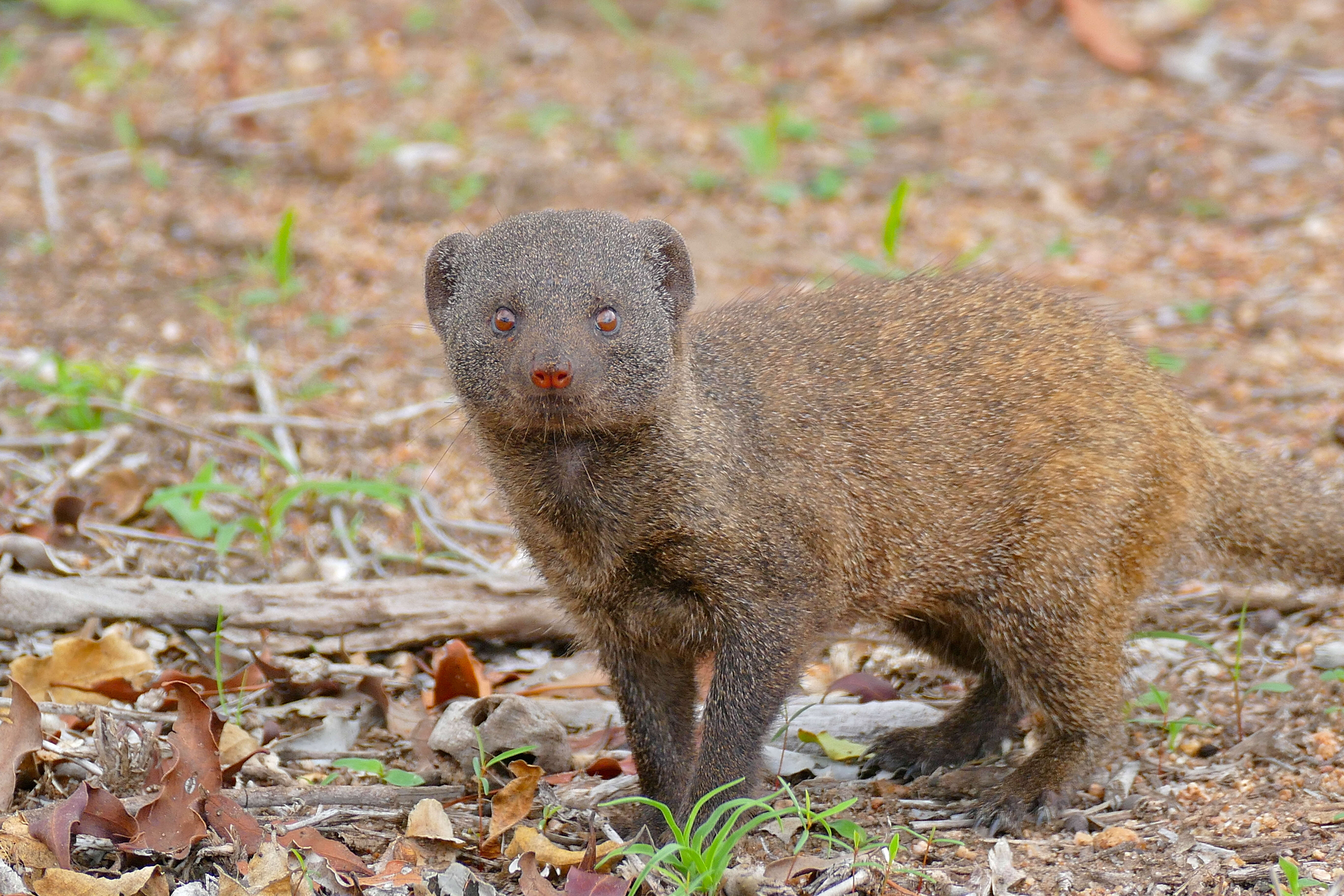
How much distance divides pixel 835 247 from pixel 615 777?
3868 mm

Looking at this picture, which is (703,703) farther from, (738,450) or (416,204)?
(416,204)

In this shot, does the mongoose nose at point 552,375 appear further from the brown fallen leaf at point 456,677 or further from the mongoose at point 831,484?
the brown fallen leaf at point 456,677

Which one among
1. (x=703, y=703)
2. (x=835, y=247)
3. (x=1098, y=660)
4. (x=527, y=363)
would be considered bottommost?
(x=703, y=703)

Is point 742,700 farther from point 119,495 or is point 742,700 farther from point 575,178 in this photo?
point 575,178

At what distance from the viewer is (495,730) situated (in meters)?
3.97

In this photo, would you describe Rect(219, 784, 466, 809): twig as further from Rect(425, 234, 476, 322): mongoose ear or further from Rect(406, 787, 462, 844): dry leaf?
Rect(425, 234, 476, 322): mongoose ear

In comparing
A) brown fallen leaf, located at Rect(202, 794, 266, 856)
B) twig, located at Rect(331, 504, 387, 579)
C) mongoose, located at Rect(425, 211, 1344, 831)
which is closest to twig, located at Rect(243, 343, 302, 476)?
twig, located at Rect(331, 504, 387, 579)

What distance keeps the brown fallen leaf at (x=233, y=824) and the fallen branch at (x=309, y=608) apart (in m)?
1.06

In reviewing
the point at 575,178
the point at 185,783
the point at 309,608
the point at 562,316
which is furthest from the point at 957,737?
the point at 575,178

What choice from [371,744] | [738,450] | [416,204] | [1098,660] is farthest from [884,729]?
[416,204]

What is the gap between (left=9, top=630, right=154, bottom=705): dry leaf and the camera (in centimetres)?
393

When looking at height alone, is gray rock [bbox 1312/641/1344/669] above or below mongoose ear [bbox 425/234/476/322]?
below

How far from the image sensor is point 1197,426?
439 centimetres

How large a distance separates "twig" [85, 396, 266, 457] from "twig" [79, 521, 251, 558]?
56cm
